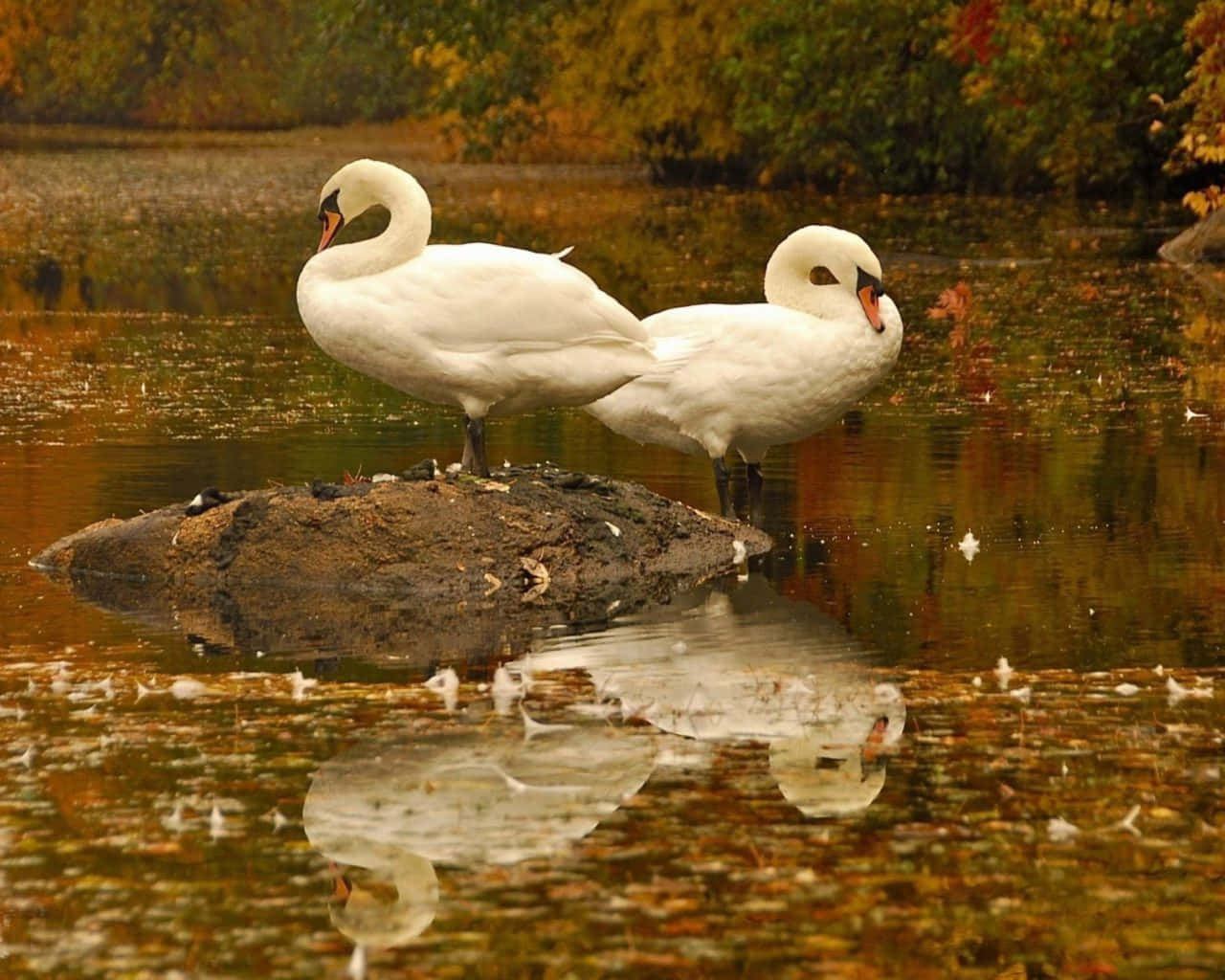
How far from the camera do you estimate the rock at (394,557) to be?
9.95 metres

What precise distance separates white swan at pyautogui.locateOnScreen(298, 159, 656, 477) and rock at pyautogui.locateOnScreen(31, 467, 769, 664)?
14.5 inches

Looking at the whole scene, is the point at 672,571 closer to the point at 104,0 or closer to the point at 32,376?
the point at 32,376

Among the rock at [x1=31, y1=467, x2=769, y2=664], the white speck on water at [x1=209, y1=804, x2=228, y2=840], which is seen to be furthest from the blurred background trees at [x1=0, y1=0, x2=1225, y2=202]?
the white speck on water at [x1=209, y1=804, x2=228, y2=840]

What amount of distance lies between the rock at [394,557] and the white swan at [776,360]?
27.5 inches

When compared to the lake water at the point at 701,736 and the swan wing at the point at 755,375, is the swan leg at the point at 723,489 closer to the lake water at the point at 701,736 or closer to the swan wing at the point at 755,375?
the swan wing at the point at 755,375

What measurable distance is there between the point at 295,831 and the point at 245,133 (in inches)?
2893

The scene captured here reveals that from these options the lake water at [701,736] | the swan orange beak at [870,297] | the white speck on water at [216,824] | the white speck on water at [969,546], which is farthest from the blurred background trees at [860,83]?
the white speck on water at [216,824]

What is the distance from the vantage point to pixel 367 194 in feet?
36.9

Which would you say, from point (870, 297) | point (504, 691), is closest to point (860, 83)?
point (870, 297)

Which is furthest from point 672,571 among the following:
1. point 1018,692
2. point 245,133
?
point 245,133

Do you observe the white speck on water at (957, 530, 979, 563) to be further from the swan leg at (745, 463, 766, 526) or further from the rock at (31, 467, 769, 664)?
the swan leg at (745, 463, 766, 526)

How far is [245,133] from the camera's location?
78750 mm

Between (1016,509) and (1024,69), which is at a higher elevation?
(1024,69)

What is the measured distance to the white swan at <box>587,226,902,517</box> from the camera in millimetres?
11445
